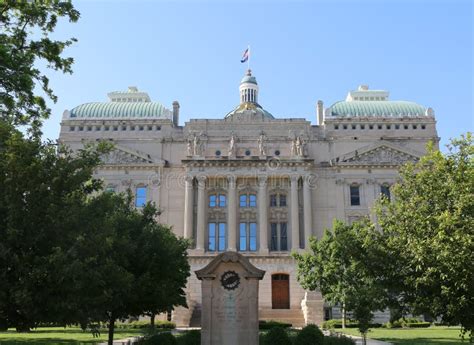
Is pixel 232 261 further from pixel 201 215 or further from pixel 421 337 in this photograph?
pixel 201 215

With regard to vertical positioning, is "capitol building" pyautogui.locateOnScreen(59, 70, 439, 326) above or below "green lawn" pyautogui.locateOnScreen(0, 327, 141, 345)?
above

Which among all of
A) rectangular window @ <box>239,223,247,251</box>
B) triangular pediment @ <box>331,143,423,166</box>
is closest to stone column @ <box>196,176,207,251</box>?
rectangular window @ <box>239,223,247,251</box>

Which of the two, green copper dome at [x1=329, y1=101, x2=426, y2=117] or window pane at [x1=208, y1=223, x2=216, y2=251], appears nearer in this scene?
window pane at [x1=208, y1=223, x2=216, y2=251]

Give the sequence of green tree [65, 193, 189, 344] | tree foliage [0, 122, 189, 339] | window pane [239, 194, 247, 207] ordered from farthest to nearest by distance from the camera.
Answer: window pane [239, 194, 247, 207] → green tree [65, 193, 189, 344] → tree foliage [0, 122, 189, 339]

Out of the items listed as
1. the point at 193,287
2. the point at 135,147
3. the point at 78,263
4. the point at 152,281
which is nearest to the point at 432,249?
the point at 78,263

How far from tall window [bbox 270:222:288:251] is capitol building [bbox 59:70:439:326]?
0.11 m

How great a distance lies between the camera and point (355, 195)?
60.1m

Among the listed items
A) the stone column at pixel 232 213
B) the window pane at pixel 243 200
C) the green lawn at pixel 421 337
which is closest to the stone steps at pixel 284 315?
→ the stone column at pixel 232 213

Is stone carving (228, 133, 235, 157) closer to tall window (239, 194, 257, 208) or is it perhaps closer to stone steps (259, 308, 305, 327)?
tall window (239, 194, 257, 208)

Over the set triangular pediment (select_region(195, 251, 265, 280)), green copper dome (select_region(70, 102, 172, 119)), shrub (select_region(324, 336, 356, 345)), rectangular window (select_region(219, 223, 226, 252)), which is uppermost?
green copper dome (select_region(70, 102, 172, 119))

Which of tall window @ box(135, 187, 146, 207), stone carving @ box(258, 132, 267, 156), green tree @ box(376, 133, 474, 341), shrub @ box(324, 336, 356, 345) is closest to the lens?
green tree @ box(376, 133, 474, 341)

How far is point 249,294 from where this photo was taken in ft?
70.0

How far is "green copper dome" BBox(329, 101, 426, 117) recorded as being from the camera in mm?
63312

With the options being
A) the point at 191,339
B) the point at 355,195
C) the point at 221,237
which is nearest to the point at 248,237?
the point at 221,237
